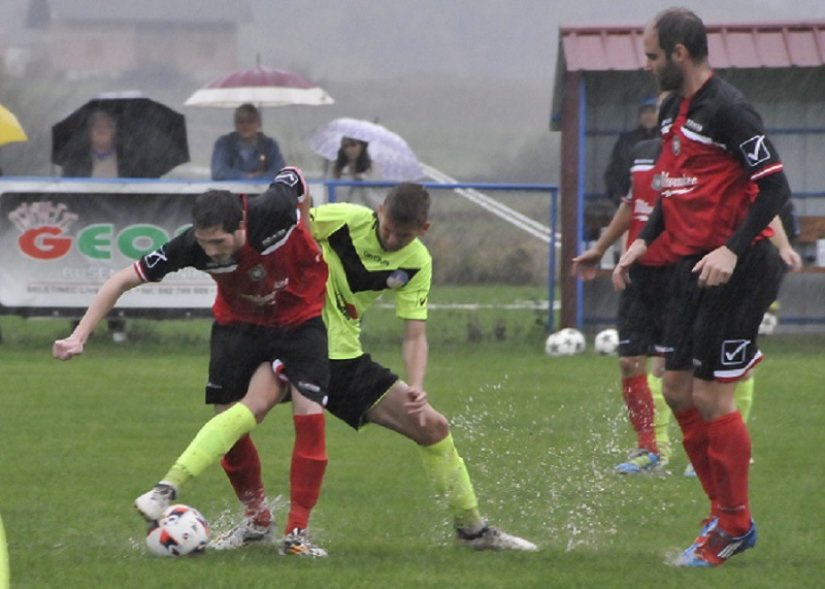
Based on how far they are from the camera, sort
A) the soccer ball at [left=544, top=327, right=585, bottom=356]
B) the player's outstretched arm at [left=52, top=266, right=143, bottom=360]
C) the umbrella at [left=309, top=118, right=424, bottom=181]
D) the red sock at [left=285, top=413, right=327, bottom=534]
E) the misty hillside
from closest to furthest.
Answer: the player's outstretched arm at [left=52, top=266, right=143, bottom=360] → the red sock at [left=285, top=413, right=327, bottom=534] → the soccer ball at [left=544, top=327, right=585, bottom=356] → the umbrella at [left=309, top=118, right=424, bottom=181] → the misty hillside

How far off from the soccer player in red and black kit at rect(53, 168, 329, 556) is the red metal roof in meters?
9.53

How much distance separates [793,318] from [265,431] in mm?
8101

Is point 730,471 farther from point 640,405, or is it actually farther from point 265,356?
point 640,405

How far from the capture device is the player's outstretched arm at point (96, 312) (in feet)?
19.4

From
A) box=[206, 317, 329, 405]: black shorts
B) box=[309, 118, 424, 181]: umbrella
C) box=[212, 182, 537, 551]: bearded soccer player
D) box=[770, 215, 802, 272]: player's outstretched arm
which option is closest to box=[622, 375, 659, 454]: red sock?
box=[770, 215, 802, 272]: player's outstretched arm

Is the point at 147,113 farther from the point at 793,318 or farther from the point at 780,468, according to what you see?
the point at 780,468

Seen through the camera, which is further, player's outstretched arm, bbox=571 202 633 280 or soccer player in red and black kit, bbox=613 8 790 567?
player's outstretched arm, bbox=571 202 633 280

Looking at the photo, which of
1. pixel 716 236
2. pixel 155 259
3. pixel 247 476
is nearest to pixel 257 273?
pixel 155 259

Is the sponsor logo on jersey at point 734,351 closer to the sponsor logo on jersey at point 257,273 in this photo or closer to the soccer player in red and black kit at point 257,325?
the soccer player in red and black kit at point 257,325

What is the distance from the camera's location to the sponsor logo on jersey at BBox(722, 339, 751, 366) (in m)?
6.13

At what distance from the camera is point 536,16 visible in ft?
128

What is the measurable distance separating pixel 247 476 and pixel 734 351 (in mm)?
1956

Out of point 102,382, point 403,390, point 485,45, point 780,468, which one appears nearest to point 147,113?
point 102,382

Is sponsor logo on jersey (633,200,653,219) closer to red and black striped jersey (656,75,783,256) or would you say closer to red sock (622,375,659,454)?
red sock (622,375,659,454)
